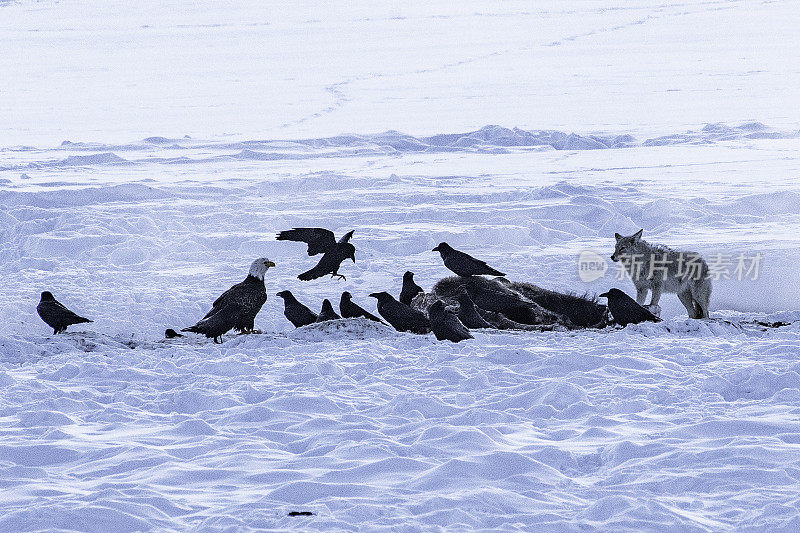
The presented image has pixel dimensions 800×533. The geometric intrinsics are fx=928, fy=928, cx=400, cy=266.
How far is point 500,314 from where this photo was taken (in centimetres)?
969

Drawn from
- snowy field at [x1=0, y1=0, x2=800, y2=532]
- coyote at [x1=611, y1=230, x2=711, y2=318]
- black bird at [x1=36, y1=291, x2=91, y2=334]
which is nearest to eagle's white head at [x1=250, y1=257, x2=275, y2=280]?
snowy field at [x1=0, y1=0, x2=800, y2=532]

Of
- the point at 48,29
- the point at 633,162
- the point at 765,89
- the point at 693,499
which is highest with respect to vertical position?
the point at 48,29

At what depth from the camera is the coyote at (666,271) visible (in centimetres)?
998

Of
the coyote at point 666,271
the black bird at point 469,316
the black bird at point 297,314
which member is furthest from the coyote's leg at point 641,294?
the black bird at point 297,314

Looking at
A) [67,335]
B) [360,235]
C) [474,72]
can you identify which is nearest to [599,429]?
[67,335]

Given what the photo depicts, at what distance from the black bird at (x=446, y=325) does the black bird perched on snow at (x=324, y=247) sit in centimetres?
210

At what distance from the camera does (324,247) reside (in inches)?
420

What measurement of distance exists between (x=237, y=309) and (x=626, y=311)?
147 inches

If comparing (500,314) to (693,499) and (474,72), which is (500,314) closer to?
(693,499)

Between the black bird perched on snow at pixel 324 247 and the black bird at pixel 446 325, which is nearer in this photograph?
the black bird at pixel 446 325

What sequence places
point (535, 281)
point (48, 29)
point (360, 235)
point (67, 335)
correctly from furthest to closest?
point (48, 29) → point (360, 235) → point (535, 281) → point (67, 335)

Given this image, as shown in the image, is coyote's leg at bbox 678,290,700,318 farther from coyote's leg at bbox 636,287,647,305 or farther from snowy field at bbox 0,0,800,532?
coyote's leg at bbox 636,287,647,305

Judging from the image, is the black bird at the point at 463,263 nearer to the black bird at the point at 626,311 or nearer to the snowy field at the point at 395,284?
the snowy field at the point at 395,284

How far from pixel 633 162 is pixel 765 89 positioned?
10141 millimetres
